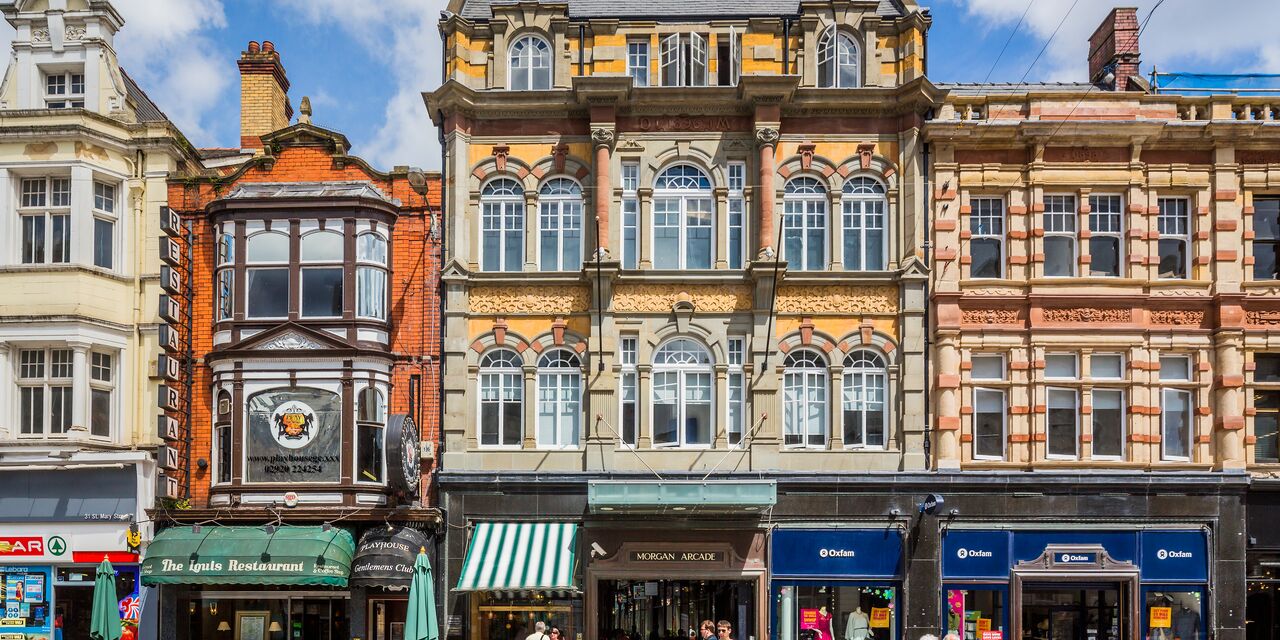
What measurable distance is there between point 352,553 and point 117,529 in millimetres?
4829

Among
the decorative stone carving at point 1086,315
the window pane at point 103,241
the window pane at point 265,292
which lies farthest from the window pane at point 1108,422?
the window pane at point 103,241

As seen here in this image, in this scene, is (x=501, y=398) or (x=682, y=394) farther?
(x=501, y=398)

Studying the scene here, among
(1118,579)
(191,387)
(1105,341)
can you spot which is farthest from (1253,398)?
(191,387)

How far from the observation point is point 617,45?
23.6m

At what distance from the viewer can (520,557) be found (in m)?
21.9

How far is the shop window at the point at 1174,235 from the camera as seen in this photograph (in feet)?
76.6

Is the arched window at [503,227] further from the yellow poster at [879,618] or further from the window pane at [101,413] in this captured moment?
the yellow poster at [879,618]

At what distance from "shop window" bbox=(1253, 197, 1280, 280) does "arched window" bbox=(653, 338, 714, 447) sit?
11401 mm

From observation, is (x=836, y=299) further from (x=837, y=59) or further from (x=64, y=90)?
(x=64, y=90)

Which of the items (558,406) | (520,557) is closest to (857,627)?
(520,557)

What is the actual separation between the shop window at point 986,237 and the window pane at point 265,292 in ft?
45.2

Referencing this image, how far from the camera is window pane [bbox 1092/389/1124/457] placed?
22812mm

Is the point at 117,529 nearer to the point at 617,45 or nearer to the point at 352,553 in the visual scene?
the point at 352,553

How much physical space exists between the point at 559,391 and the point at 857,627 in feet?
24.2
